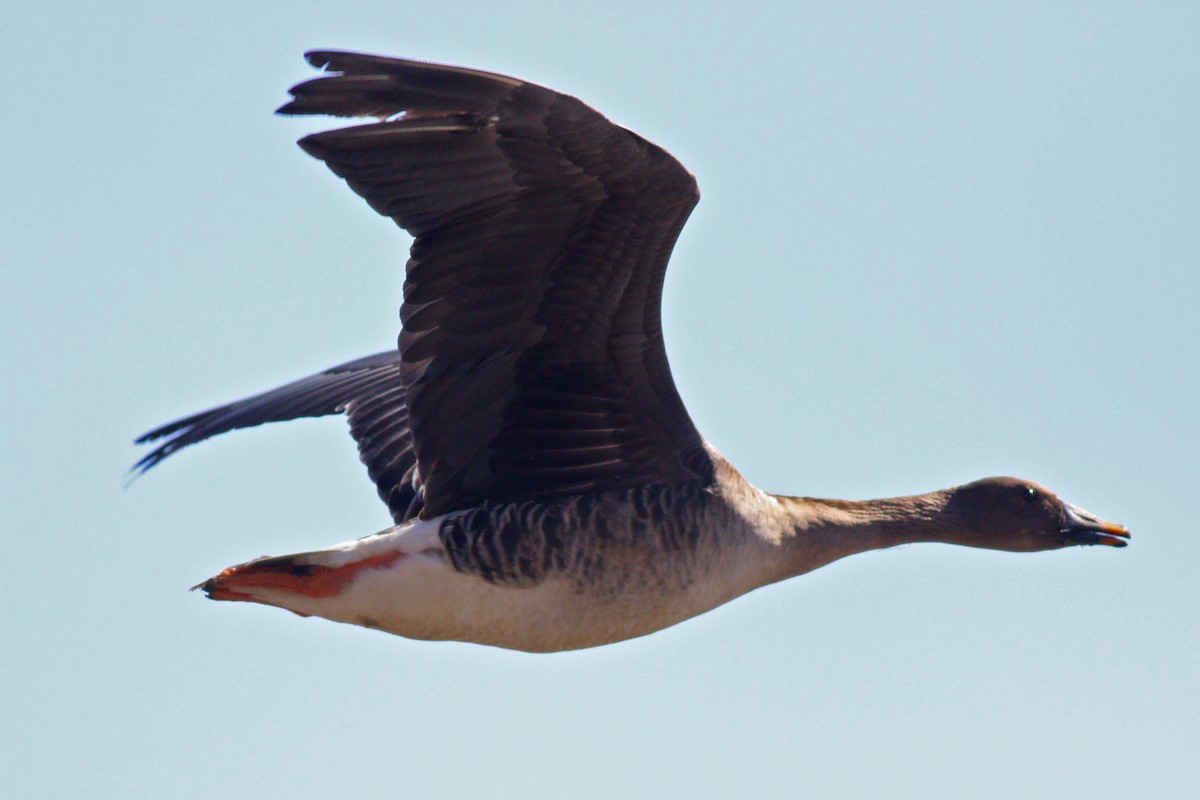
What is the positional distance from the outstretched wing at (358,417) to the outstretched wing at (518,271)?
118 centimetres

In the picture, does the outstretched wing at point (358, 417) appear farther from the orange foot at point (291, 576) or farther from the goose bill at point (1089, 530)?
the goose bill at point (1089, 530)

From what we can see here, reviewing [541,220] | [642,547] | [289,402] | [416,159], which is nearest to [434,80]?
[416,159]

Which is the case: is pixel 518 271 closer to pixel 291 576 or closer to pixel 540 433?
pixel 540 433

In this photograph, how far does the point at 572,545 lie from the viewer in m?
9.80

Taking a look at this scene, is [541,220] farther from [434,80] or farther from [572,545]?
[572,545]

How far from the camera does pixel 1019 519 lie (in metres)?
11.4

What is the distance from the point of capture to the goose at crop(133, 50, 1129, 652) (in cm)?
862

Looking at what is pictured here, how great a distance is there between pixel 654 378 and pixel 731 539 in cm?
114

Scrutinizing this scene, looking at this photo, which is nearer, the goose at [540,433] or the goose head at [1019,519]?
the goose at [540,433]

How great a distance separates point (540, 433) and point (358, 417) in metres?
2.74

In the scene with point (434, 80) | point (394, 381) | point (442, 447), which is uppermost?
point (434, 80)

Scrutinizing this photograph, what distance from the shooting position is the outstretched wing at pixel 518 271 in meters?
8.30

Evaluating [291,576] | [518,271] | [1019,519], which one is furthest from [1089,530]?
[291,576]

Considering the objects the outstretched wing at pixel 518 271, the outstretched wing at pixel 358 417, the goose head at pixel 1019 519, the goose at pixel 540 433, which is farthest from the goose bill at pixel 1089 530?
the outstretched wing at pixel 358 417
